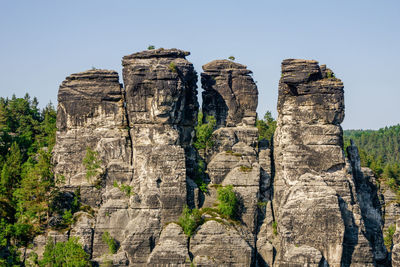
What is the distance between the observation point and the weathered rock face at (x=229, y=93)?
6488 centimetres

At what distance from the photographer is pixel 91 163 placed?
6169 cm

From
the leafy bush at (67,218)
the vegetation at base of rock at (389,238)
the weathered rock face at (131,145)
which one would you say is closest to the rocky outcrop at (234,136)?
the weathered rock face at (131,145)

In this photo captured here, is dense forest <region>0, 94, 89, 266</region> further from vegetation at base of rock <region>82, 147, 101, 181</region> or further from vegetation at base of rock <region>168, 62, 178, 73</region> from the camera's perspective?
vegetation at base of rock <region>168, 62, 178, 73</region>

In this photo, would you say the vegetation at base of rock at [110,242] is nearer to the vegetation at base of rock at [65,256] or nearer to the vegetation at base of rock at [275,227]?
the vegetation at base of rock at [65,256]

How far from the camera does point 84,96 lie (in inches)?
2473

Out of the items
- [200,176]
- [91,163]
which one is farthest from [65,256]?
[200,176]

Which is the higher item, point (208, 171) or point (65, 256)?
point (208, 171)

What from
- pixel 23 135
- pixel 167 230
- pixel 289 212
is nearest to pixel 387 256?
pixel 289 212

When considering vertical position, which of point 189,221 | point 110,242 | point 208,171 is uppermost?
point 208,171

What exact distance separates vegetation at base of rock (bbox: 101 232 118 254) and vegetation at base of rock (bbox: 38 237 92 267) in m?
2.10

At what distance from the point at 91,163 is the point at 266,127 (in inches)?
1018

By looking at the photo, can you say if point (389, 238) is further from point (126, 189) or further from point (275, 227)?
point (126, 189)

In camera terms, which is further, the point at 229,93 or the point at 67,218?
the point at 229,93

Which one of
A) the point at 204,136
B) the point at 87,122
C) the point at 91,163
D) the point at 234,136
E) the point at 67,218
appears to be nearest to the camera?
the point at 67,218
